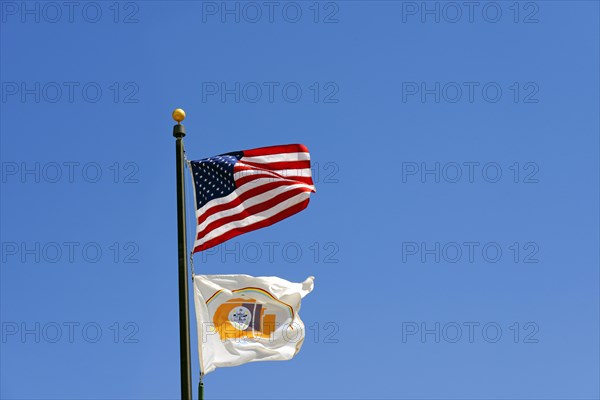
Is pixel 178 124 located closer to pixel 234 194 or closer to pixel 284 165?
pixel 234 194

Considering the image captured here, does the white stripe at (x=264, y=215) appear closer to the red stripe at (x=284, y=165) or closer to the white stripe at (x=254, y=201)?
the white stripe at (x=254, y=201)

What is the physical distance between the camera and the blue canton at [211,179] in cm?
1423

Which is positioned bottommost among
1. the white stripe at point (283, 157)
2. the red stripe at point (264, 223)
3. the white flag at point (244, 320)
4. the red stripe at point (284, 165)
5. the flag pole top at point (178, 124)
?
the white flag at point (244, 320)

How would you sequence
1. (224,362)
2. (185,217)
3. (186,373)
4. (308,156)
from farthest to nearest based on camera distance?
(308,156), (224,362), (185,217), (186,373)

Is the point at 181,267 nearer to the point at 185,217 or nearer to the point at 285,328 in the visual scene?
the point at 185,217

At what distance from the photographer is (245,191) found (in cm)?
1441

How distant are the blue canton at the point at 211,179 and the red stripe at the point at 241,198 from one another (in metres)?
0.18

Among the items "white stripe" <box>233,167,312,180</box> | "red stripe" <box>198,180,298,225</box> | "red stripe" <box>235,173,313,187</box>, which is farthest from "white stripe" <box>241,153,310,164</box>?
"red stripe" <box>198,180,298,225</box>

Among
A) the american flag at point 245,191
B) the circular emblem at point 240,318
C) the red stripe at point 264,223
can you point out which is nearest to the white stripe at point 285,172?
the american flag at point 245,191

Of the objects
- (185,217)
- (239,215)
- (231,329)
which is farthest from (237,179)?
(231,329)

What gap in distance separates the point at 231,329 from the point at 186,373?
7.05 feet

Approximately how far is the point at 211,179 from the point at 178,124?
1212 mm

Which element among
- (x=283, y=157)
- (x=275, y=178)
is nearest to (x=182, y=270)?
(x=275, y=178)

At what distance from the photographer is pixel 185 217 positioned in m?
12.9
